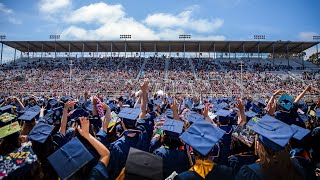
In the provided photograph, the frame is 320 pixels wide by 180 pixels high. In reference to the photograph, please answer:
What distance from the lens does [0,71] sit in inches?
1656

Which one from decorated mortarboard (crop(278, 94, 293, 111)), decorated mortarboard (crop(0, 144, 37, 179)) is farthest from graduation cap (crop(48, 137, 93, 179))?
decorated mortarboard (crop(278, 94, 293, 111))

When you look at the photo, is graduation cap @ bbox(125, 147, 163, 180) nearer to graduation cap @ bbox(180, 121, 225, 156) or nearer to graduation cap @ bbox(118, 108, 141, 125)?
graduation cap @ bbox(180, 121, 225, 156)

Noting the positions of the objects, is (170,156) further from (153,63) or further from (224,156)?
(153,63)

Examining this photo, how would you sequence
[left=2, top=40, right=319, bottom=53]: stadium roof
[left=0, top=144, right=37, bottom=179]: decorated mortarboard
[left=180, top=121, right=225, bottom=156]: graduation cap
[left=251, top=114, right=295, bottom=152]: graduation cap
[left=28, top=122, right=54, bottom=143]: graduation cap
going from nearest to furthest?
[left=0, top=144, right=37, bottom=179]: decorated mortarboard
[left=251, top=114, right=295, bottom=152]: graduation cap
[left=180, top=121, right=225, bottom=156]: graduation cap
[left=28, top=122, right=54, bottom=143]: graduation cap
[left=2, top=40, right=319, bottom=53]: stadium roof

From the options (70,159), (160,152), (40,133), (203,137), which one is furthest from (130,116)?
(70,159)

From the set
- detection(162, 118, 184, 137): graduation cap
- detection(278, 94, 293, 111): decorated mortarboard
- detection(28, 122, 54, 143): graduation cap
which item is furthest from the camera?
detection(278, 94, 293, 111): decorated mortarboard

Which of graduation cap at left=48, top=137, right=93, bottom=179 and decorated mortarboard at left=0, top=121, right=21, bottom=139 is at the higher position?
decorated mortarboard at left=0, top=121, right=21, bottom=139

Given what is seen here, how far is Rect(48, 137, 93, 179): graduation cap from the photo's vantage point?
2342mm

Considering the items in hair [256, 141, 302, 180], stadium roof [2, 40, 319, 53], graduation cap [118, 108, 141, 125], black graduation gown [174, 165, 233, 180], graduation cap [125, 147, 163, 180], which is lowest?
black graduation gown [174, 165, 233, 180]

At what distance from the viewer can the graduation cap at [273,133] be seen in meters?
2.37

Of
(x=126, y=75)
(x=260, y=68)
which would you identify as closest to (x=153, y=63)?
(x=126, y=75)

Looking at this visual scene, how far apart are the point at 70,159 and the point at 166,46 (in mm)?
43057

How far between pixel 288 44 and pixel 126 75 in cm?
3016

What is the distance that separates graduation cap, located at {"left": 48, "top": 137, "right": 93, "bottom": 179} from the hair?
1678 mm
